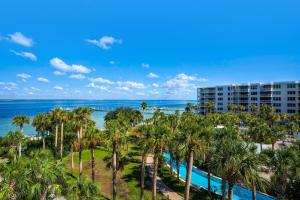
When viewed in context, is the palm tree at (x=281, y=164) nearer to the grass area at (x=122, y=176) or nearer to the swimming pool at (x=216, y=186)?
the swimming pool at (x=216, y=186)

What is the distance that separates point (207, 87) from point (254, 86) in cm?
2697

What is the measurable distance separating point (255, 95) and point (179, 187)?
8628 centimetres

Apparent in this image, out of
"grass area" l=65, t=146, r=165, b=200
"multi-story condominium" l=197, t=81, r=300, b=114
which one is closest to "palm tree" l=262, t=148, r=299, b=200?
"grass area" l=65, t=146, r=165, b=200

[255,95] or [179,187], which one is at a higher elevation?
[255,95]

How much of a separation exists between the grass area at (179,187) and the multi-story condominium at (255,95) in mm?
71710

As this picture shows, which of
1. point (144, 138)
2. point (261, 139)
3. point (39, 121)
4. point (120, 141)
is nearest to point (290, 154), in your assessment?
point (144, 138)

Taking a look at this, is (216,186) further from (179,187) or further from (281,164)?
(281,164)

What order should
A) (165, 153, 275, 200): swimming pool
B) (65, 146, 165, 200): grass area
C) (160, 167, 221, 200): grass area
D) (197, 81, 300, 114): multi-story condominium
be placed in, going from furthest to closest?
(197, 81, 300, 114): multi-story condominium
(65, 146, 165, 200): grass area
(165, 153, 275, 200): swimming pool
(160, 167, 221, 200): grass area

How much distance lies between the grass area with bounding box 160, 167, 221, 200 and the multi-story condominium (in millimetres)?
71710

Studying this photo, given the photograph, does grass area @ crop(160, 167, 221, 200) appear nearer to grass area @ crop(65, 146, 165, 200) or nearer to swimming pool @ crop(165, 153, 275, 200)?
swimming pool @ crop(165, 153, 275, 200)

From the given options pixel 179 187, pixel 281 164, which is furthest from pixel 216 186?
pixel 281 164

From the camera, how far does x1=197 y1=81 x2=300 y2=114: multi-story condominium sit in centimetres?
9475

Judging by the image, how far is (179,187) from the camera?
35.9 m

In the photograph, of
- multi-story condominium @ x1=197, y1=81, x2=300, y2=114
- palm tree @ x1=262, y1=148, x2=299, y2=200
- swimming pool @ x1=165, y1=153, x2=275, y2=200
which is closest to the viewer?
palm tree @ x1=262, y1=148, x2=299, y2=200
